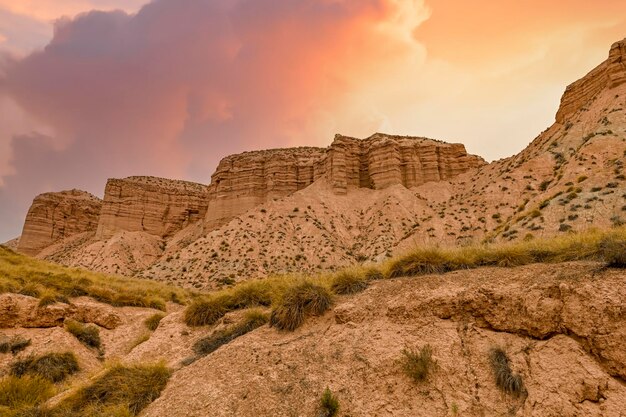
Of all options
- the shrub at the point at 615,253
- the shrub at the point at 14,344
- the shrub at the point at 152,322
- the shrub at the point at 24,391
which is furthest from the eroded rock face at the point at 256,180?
the shrub at the point at 615,253

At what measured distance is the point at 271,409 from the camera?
5.64m

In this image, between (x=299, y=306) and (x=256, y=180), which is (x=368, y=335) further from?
(x=256, y=180)

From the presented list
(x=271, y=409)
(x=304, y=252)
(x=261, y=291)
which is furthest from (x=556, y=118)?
(x=271, y=409)

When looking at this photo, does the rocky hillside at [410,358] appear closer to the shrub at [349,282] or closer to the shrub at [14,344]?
the shrub at [349,282]

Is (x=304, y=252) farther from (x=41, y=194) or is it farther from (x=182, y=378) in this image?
(x=41, y=194)

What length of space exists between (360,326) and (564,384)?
10.3 ft

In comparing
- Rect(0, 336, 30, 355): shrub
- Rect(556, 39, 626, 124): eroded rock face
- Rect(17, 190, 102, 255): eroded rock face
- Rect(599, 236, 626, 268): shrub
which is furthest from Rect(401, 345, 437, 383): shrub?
Rect(17, 190, 102, 255): eroded rock face

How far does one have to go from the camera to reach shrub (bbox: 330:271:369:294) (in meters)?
8.30

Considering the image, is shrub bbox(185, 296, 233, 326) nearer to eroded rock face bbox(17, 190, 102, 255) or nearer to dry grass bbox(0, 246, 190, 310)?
dry grass bbox(0, 246, 190, 310)

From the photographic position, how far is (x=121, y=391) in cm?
651

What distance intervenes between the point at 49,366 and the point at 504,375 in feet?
33.4

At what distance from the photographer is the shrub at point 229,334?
848 centimetres

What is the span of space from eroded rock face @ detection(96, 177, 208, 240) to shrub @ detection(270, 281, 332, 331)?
70.5 metres

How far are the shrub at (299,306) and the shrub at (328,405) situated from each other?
86.0 inches
